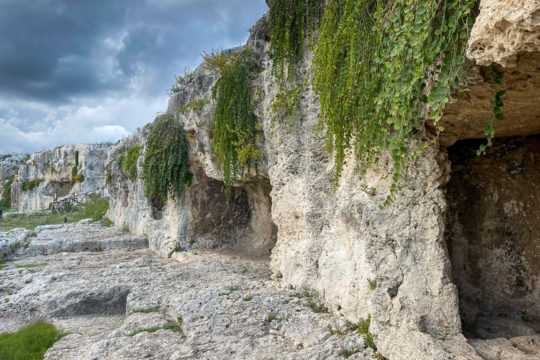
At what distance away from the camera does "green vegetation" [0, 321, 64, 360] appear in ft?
16.9

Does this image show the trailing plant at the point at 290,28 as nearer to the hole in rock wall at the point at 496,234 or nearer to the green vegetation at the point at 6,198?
the hole in rock wall at the point at 496,234

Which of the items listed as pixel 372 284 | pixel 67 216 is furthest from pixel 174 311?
pixel 67 216

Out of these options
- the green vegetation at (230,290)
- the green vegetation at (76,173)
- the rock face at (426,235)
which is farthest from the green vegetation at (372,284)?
the green vegetation at (76,173)

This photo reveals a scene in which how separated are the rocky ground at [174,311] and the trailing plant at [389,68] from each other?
1.77 metres

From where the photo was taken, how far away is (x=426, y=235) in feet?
12.3

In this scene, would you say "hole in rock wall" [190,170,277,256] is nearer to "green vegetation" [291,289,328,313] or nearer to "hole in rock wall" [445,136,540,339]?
"green vegetation" [291,289,328,313]

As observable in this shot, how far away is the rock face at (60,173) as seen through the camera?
30812mm

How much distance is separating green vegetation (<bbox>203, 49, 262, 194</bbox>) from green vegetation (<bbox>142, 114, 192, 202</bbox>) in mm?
2307

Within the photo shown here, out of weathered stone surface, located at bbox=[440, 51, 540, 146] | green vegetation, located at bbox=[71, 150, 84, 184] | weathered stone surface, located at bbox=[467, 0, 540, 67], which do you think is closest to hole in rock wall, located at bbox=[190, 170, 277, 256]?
weathered stone surface, located at bbox=[440, 51, 540, 146]

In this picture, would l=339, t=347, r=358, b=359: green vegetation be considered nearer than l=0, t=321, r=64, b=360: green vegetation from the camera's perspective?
Yes

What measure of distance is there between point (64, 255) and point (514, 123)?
11.5 meters

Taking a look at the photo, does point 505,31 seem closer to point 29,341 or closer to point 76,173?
point 29,341

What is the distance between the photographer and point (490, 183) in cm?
457

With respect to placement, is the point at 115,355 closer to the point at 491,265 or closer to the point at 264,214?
the point at 491,265
